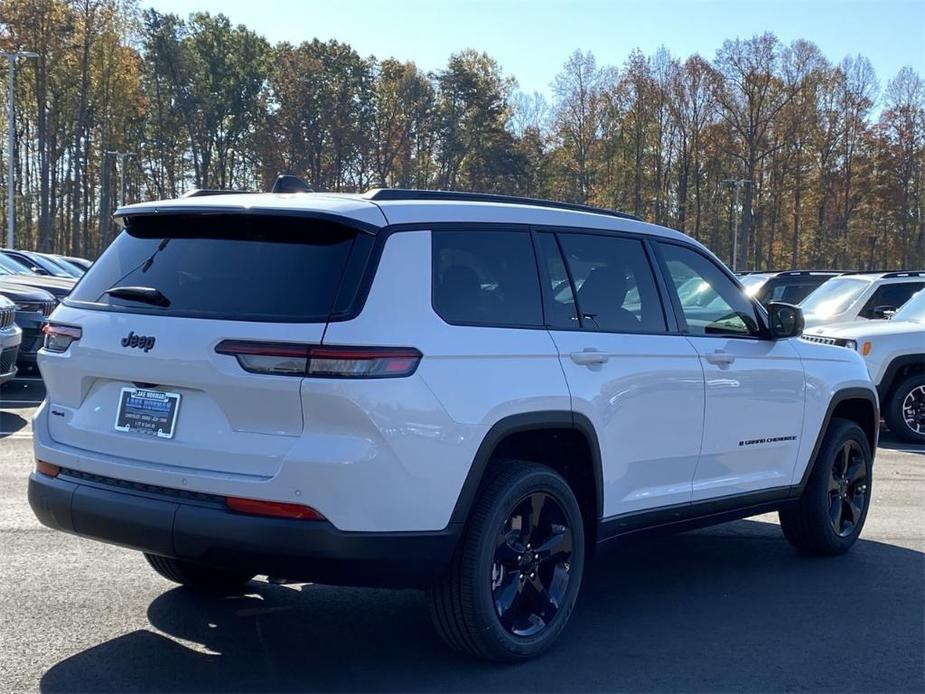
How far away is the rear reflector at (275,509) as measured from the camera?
371 cm

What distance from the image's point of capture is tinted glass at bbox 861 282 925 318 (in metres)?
13.1

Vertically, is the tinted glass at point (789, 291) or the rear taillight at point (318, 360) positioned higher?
the tinted glass at point (789, 291)

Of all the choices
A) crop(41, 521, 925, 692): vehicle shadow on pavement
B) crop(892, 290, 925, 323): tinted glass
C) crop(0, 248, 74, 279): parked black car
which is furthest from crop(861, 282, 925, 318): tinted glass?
crop(0, 248, 74, 279): parked black car

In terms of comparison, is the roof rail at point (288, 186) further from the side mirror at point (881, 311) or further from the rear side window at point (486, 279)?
the side mirror at point (881, 311)

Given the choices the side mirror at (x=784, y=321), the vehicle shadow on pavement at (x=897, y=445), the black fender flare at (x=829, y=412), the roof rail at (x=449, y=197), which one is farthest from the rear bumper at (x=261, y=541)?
the vehicle shadow on pavement at (x=897, y=445)

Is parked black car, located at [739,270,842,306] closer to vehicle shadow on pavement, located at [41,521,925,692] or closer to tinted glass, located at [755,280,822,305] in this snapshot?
tinted glass, located at [755,280,822,305]

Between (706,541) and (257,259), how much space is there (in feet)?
13.3

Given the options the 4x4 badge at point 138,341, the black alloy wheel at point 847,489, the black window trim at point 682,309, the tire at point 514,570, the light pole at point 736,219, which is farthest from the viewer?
the light pole at point 736,219

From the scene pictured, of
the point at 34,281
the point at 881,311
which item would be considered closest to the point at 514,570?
the point at 881,311

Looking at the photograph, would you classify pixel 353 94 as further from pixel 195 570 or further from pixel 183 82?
pixel 195 570

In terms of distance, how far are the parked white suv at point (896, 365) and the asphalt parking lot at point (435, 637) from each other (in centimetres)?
518

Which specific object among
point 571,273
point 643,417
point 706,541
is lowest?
point 706,541

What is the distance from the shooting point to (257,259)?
13.2 feet

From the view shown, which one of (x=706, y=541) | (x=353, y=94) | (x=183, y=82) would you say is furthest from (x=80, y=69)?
(x=706, y=541)
